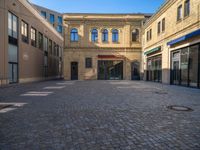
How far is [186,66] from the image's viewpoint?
1497 centimetres

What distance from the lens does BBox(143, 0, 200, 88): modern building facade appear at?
45.1 feet

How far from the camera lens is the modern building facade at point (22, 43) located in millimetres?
15867

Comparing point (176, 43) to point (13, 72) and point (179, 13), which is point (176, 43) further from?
point (13, 72)

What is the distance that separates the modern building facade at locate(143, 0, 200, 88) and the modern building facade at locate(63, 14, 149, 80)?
408 centimetres

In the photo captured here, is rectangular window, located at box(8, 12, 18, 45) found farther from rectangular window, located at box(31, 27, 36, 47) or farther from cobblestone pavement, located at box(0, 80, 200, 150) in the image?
cobblestone pavement, located at box(0, 80, 200, 150)

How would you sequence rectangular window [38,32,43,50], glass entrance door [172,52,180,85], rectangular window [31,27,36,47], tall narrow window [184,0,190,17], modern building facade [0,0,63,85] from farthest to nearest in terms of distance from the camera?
rectangular window [38,32,43,50] < rectangular window [31,27,36,47] < glass entrance door [172,52,180,85] < modern building facade [0,0,63,85] < tall narrow window [184,0,190,17]

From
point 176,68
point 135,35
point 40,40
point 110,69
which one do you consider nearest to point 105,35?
point 135,35

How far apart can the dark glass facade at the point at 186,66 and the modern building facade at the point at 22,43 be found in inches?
678

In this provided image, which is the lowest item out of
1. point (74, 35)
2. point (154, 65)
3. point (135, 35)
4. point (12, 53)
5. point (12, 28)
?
point (154, 65)

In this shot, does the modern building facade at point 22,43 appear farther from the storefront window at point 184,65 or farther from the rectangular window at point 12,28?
the storefront window at point 184,65

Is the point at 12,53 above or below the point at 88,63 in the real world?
above

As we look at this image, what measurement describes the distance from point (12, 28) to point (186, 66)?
18052 mm

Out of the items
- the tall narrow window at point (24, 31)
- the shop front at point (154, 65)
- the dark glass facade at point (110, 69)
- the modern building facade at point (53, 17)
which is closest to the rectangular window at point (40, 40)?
the tall narrow window at point (24, 31)

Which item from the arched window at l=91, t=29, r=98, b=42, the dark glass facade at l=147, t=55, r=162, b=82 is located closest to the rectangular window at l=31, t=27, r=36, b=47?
the arched window at l=91, t=29, r=98, b=42
